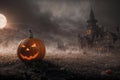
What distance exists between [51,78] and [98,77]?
9.39ft

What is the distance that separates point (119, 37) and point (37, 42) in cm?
2990

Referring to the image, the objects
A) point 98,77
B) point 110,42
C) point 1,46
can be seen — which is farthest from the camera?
point 110,42

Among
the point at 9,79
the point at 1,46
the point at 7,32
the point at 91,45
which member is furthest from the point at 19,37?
the point at 9,79

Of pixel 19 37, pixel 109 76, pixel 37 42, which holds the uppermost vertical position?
pixel 19 37

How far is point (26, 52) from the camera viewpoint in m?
13.5

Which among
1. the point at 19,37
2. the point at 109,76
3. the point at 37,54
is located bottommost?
the point at 109,76

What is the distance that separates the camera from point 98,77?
9.39 meters

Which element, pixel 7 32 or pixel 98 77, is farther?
pixel 7 32

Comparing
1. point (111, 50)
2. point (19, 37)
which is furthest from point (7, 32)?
point (111, 50)

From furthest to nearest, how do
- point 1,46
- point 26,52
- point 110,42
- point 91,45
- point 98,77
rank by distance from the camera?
point 91,45, point 110,42, point 1,46, point 26,52, point 98,77

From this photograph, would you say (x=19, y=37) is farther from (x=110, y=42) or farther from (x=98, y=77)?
(x=98, y=77)

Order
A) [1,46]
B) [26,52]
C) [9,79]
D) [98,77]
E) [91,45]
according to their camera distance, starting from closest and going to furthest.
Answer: [9,79] → [98,77] → [26,52] → [1,46] → [91,45]

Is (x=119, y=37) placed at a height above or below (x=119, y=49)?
above

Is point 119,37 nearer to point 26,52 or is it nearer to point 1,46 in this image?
point 1,46
